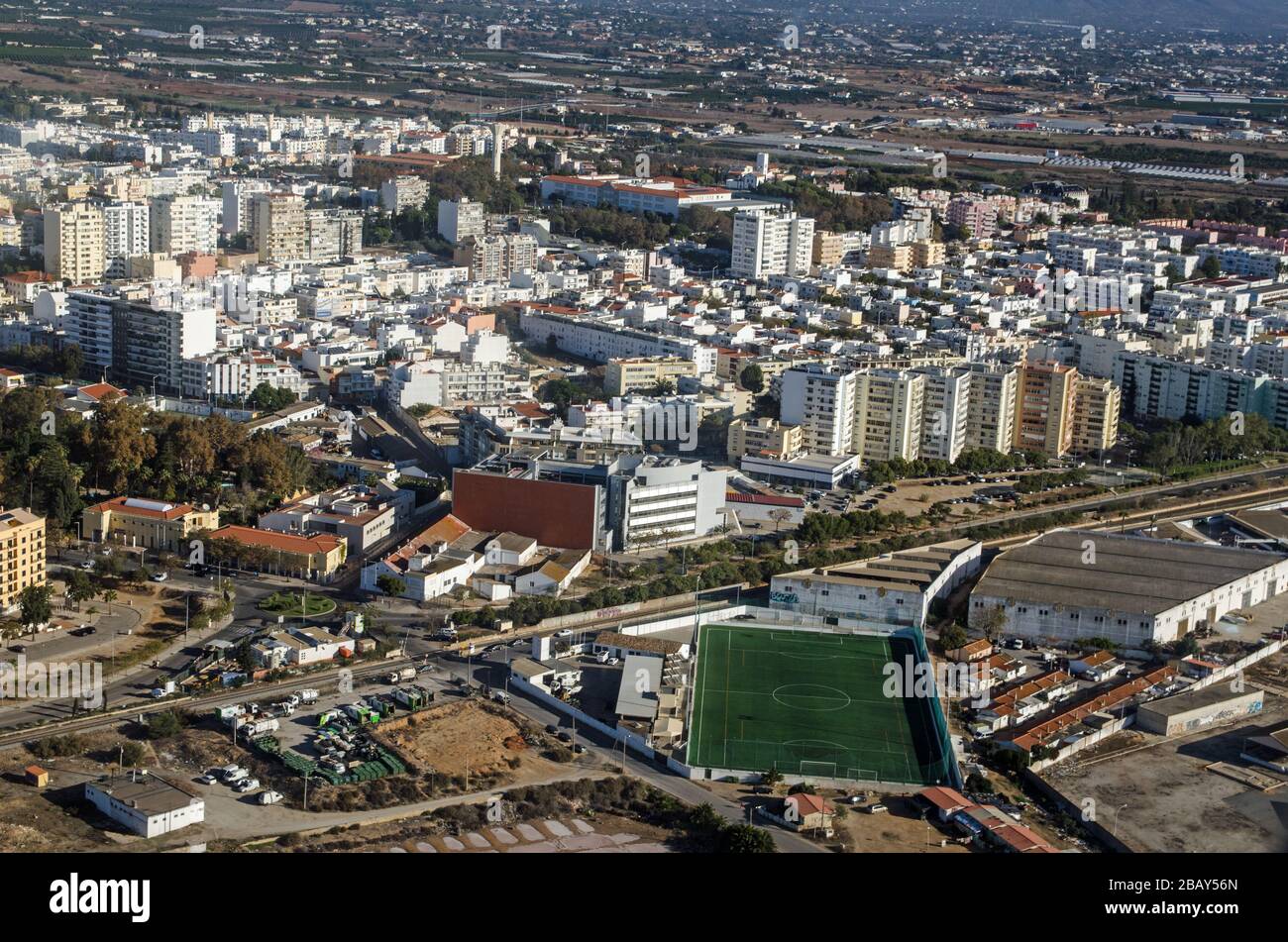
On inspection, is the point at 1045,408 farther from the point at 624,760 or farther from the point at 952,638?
the point at 624,760

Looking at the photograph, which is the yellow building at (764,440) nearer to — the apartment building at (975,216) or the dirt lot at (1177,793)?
the dirt lot at (1177,793)

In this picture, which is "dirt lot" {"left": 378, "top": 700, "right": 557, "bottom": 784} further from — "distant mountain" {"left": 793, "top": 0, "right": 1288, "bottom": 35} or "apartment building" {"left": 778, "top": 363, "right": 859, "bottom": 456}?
"distant mountain" {"left": 793, "top": 0, "right": 1288, "bottom": 35}

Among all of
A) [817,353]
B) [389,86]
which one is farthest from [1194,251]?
[389,86]

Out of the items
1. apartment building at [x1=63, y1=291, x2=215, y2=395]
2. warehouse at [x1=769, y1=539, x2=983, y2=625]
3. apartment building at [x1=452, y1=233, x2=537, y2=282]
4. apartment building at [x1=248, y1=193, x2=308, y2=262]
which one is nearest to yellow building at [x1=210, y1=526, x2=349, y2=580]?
warehouse at [x1=769, y1=539, x2=983, y2=625]

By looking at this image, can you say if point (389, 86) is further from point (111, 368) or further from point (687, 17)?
point (687, 17)

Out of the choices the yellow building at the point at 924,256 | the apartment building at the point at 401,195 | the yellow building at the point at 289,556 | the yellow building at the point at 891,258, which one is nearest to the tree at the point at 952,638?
the yellow building at the point at 289,556

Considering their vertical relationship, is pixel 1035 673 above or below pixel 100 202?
below
